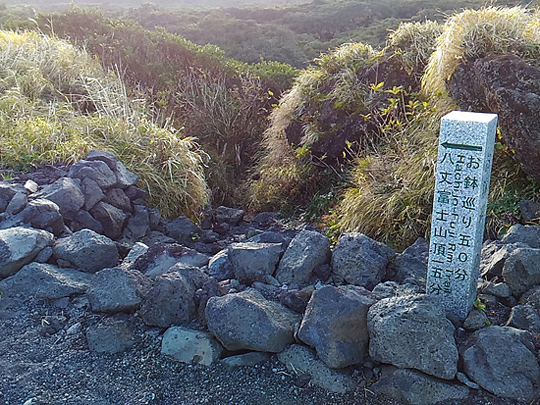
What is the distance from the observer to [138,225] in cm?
525

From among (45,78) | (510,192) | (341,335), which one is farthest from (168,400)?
(45,78)

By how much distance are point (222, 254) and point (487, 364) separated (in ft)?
6.13

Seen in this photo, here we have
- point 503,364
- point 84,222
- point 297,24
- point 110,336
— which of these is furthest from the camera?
point 297,24

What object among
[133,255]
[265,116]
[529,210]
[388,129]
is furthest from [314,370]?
[265,116]

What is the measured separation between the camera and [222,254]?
4.09 m

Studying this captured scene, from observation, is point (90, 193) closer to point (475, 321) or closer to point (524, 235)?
point (475, 321)

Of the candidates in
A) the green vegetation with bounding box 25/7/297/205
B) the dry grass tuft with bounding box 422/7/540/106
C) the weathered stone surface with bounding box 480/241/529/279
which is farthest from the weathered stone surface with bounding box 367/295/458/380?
the green vegetation with bounding box 25/7/297/205

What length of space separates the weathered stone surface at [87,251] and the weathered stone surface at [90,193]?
83cm

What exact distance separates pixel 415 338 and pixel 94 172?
10.9 ft

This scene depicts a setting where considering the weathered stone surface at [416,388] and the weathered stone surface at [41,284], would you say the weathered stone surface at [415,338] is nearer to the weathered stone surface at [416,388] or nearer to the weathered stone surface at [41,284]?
the weathered stone surface at [416,388]

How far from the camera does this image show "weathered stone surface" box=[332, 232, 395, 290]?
3730mm

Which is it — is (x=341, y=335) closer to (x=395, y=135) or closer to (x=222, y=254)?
(x=222, y=254)

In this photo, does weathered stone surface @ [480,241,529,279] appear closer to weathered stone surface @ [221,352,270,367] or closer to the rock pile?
the rock pile

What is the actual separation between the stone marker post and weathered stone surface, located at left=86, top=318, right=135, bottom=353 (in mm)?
1769
